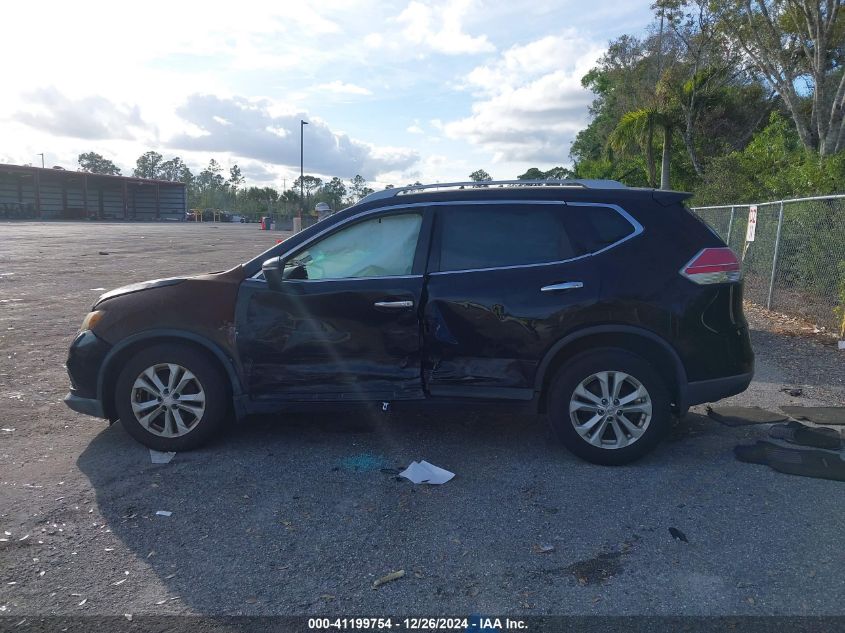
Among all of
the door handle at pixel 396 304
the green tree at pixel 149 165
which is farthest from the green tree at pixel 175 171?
the door handle at pixel 396 304

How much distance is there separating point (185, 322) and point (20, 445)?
1.67 metres

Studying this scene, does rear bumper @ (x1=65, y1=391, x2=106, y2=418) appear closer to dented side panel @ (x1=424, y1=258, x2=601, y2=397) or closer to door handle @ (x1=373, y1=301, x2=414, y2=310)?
door handle @ (x1=373, y1=301, x2=414, y2=310)

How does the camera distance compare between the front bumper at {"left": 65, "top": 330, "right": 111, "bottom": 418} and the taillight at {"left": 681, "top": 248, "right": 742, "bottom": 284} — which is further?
the front bumper at {"left": 65, "top": 330, "right": 111, "bottom": 418}

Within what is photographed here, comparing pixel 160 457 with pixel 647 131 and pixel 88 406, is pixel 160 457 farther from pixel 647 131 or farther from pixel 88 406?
pixel 647 131

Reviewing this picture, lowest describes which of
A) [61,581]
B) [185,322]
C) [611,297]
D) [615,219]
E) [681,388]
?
[61,581]

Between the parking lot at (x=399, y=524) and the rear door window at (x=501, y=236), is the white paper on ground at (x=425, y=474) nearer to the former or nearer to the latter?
the parking lot at (x=399, y=524)

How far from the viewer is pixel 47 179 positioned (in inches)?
3088

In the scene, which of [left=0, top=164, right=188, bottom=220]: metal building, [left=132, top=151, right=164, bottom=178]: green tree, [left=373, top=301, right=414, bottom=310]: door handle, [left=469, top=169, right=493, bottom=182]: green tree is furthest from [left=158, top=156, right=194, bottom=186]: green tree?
[left=373, top=301, right=414, bottom=310]: door handle

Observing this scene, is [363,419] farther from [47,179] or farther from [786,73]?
[47,179]

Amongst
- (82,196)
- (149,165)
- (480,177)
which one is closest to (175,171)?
(149,165)

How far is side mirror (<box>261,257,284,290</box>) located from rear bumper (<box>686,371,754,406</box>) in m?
2.96

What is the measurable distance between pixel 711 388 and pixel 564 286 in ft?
4.09

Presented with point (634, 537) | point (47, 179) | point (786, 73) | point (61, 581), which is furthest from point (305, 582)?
point (47, 179)

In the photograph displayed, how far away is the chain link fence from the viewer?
31.6 ft
